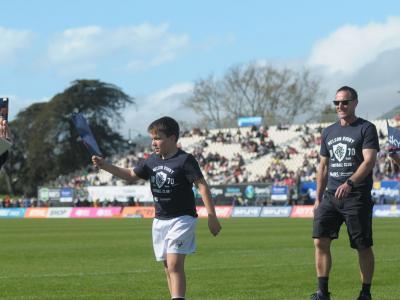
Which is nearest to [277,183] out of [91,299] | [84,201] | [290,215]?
[290,215]

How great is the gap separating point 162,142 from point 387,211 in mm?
44720

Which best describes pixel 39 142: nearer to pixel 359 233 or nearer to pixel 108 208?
pixel 108 208

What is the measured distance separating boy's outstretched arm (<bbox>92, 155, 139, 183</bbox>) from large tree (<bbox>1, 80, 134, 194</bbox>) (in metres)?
95.5

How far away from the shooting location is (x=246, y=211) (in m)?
60.6

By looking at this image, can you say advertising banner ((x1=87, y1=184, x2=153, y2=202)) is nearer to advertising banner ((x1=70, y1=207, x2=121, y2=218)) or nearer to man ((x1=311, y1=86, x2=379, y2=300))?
advertising banner ((x1=70, y1=207, x2=121, y2=218))

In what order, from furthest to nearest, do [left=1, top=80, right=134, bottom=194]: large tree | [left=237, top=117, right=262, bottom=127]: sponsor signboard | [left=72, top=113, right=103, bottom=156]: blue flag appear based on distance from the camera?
[left=1, top=80, right=134, bottom=194]: large tree → [left=237, top=117, right=262, bottom=127]: sponsor signboard → [left=72, top=113, right=103, bottom=156]: blue flag

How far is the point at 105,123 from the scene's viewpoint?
376ft

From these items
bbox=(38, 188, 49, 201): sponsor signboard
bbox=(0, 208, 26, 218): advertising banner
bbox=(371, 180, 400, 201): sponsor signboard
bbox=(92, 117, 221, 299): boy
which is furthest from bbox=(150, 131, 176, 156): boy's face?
bbox=(38, 188, 49, 201): sponsor signboard

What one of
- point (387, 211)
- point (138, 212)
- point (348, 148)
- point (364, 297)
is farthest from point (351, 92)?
point (138, 212)

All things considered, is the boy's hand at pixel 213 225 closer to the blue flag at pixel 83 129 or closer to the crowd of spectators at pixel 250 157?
the blue flag at pixel 83 129

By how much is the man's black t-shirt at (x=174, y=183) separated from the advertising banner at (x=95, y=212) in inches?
2176

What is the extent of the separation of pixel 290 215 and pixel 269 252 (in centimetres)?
3571

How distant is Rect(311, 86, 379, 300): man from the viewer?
12.0m

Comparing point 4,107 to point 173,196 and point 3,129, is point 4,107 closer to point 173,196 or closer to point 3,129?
point 3,129
